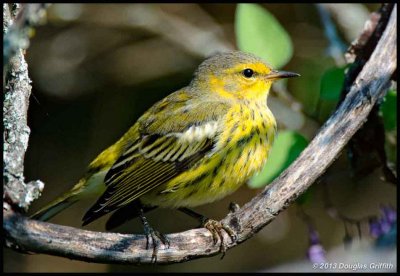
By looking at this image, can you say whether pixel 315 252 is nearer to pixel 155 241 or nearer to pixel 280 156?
pixel 280 156

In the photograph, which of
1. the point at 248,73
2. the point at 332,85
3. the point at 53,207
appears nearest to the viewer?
the point at 53,207

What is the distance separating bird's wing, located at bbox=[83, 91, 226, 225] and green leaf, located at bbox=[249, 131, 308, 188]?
0.33 metres

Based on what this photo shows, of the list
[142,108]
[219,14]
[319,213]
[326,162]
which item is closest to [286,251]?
[319,213]

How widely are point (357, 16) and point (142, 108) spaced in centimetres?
191

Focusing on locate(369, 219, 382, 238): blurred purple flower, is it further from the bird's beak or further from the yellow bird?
the bird's beak

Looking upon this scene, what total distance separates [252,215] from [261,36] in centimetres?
126

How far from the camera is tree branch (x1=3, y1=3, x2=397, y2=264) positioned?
7.24 feet

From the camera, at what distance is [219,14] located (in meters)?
5.60

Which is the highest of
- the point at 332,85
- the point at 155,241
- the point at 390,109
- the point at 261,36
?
the point at 261,36

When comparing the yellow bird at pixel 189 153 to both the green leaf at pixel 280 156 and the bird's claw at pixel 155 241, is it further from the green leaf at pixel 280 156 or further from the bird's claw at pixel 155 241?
the bird's claw at pixel 155 241

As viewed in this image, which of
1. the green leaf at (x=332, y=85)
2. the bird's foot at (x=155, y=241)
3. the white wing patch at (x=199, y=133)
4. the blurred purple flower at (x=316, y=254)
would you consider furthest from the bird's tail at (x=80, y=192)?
the green leaf at (x=332, y=85)

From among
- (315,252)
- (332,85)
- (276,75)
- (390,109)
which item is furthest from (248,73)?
(315,252)

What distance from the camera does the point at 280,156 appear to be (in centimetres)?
333

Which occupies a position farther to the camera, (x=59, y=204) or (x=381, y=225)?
(x=381, y=225)
